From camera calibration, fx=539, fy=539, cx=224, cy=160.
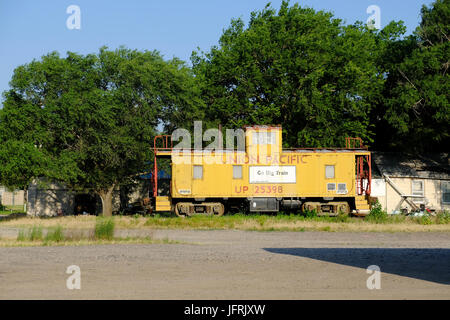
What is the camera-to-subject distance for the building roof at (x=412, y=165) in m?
39.8

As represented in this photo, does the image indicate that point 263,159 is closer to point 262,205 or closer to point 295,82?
point 262,205

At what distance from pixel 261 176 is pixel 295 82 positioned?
42.0 feet

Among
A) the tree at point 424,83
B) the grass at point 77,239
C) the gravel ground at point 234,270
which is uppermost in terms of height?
the tree at point 424,83

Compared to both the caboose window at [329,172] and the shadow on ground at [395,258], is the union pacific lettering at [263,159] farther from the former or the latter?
the shadow on ground at [395,258]

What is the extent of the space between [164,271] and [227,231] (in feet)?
40.1

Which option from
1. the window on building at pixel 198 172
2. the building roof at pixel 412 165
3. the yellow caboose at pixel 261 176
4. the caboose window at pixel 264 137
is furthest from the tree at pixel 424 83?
the window on building at pixel 198 172

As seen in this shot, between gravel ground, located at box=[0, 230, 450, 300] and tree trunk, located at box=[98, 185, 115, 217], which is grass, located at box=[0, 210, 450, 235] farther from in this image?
tree trunk, located at box=[98, 185, 115, 217]

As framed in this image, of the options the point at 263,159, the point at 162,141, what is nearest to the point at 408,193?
the point at 263,159

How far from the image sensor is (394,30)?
174 feet

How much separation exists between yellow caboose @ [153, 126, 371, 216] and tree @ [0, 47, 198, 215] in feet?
13.2

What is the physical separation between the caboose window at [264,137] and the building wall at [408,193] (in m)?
12.6
